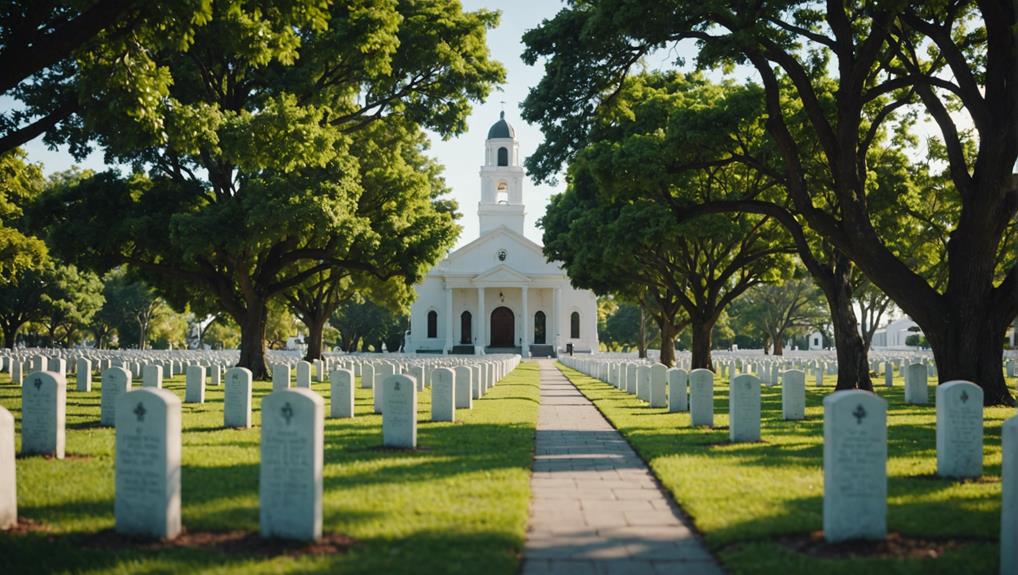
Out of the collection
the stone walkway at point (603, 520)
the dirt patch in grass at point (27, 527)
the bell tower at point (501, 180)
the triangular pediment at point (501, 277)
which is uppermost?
the bell tower at point (501, 180)

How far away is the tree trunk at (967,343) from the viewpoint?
1688 cm

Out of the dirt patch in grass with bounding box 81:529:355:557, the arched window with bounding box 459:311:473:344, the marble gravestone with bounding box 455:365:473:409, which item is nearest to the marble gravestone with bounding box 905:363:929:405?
the marble gravestone with bounding box 455:365:473:409

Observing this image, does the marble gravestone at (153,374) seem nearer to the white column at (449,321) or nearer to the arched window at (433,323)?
the white column at (449,321)

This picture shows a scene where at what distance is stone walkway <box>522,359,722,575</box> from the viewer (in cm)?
619

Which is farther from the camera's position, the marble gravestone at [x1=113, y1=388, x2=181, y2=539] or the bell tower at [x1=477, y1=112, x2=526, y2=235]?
the bell tower at [x1=477, y1=112, x2=526, y2=235]

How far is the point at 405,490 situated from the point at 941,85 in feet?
48.4

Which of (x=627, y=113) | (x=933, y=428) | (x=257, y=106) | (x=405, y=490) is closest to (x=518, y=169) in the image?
(x=257, y=106)

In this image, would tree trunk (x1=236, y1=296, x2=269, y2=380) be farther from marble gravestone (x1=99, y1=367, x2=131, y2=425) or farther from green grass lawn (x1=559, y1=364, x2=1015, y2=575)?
green grass lawn (x1=559, y1=364, x2=1015, y2=575)

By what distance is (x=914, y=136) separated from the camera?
999 inches

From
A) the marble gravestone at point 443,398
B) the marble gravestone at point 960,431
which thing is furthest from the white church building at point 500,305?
the marble gravestone at point 960,431

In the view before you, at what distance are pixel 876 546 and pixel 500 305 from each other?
6255 cm

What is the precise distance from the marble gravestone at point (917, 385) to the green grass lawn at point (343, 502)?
39.9 ft

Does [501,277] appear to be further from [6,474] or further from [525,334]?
[6,474]

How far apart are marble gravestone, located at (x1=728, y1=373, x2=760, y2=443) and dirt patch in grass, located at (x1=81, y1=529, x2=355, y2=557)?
306 inches
